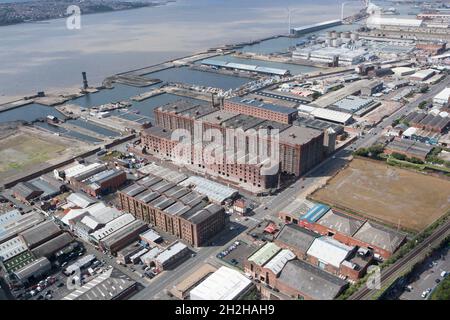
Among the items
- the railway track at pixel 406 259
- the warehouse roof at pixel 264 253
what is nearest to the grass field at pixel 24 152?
the warehouse roof at pixel 264 253

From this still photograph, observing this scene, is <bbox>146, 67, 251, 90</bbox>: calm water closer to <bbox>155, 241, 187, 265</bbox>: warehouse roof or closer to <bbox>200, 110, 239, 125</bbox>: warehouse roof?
<bbox>200, 110, 239, 125</bbox>: warehouse roof

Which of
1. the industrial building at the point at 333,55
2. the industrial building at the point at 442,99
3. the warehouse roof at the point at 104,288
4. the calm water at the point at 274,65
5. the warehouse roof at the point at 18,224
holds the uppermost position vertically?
the industrial building at the point at 333,55

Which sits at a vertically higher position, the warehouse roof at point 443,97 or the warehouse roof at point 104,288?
the warehouse roof at point 443,97

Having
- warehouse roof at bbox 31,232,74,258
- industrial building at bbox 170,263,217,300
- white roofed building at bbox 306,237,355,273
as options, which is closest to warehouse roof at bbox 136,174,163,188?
warehouse roof at bbox 31,232,74,258

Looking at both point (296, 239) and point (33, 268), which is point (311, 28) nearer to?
point (296, 239)

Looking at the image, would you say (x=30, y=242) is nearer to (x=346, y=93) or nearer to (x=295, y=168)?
(x=295, y=168)

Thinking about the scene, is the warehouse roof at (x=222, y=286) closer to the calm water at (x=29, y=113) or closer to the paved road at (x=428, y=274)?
the paved road at (x=428, y=274)
